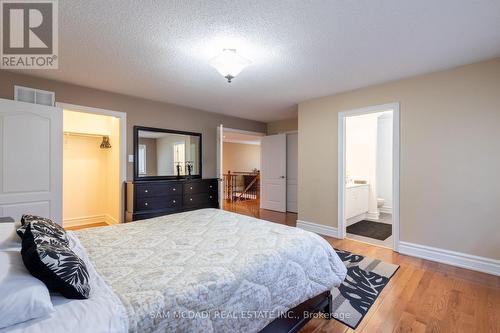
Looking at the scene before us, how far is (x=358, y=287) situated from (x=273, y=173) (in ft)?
13.0

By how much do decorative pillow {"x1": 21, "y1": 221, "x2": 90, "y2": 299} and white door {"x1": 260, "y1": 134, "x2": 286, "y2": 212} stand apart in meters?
5.11

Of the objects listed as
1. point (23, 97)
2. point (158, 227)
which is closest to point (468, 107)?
point (158, 227)

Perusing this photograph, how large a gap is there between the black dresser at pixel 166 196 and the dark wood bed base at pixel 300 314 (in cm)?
289

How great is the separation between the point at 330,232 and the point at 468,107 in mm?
2412

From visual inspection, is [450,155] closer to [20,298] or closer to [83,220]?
[20,298]

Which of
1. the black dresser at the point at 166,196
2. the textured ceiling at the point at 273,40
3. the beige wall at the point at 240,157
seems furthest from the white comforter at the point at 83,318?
the beige wall at the point at 240,157

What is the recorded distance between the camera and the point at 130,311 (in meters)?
0.89

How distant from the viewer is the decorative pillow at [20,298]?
2.35 ft

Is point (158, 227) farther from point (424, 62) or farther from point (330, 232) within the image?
point (424, 62)

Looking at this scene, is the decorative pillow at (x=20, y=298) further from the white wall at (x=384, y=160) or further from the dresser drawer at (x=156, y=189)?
the white wall at (x=384, y=160)

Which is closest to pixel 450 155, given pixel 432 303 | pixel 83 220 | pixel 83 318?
pixel 432 303

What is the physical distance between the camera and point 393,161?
3.23 meters

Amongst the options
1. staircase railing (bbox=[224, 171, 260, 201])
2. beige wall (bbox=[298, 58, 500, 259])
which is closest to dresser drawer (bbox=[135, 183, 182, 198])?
beige wall (bbox=[298, 58, 500, 259])

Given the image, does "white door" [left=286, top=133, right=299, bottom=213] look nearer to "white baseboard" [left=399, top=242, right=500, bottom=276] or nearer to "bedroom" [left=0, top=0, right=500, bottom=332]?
"bedroom" [left=0, top=0, right=500, bottom=332]
